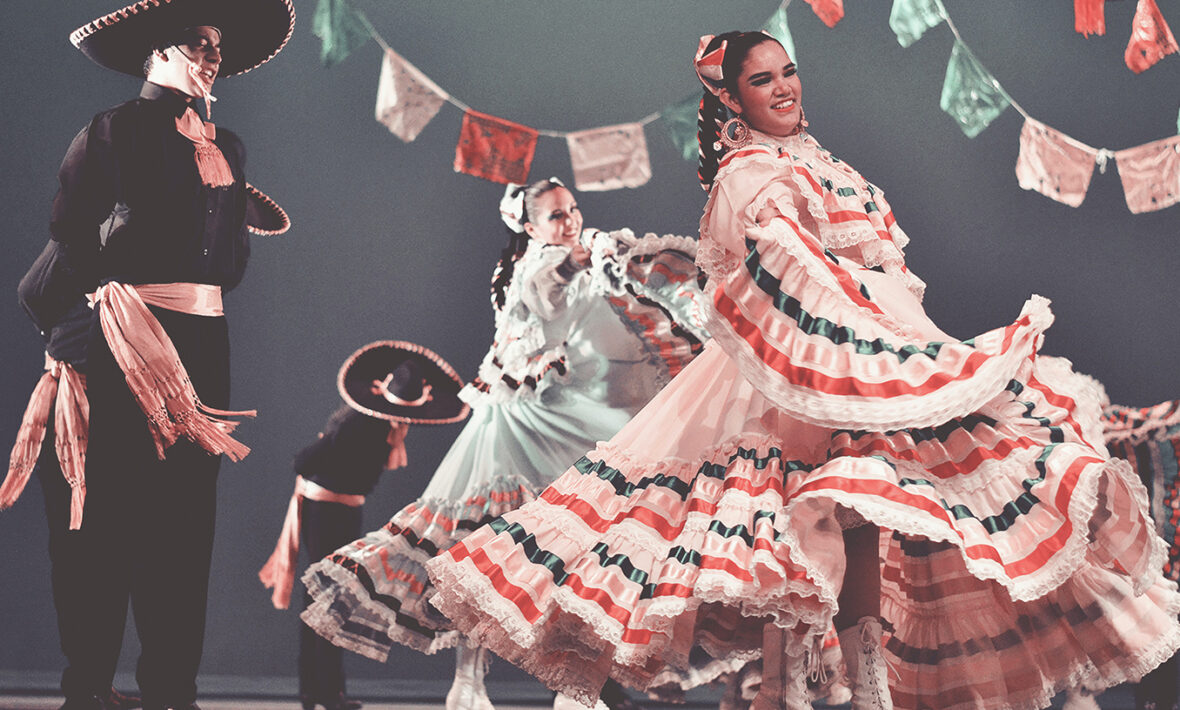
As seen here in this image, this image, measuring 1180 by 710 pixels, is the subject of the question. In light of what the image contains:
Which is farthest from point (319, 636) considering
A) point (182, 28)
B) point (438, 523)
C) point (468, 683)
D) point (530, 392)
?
point (182, 28)

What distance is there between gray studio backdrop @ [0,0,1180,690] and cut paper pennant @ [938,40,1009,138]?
0.50 metres

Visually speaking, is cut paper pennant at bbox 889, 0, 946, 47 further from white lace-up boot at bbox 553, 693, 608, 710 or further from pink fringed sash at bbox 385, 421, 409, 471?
white lace-up boot at bbox 553, 693, 608, 710

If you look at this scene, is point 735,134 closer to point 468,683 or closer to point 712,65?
point 712,65

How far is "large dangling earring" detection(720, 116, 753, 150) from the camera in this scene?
88.7 inches

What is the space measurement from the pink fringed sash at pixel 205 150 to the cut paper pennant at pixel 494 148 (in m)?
1.31

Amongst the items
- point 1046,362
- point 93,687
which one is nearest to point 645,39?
point 1046,362

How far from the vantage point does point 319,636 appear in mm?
3508

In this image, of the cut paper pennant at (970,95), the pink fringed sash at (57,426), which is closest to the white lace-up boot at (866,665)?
the pink fringed sash at (57,426)

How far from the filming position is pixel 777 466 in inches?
75.5

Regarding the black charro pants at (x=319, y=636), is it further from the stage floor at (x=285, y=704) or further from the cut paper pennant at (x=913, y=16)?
the cut paper pennant at (x=913, y=16)

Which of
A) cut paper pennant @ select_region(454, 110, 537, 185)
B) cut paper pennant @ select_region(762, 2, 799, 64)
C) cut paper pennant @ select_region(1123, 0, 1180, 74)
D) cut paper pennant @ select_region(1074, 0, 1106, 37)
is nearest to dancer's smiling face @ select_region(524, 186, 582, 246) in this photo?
cut paper pennant @ select_region(454, 110, 537, 185)

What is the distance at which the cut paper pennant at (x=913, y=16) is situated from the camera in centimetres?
368

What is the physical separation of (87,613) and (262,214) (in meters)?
1.23

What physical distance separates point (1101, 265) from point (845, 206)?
8.91 feet
